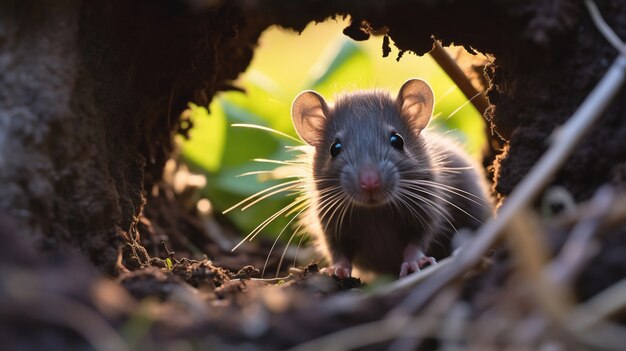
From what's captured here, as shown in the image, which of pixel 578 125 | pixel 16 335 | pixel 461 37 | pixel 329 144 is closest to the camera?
pixel 16 335

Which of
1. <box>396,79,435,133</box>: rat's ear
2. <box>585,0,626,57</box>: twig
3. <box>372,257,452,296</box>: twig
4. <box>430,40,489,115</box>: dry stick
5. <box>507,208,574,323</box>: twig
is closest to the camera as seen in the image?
<box>507,208,574,323</box>: twig

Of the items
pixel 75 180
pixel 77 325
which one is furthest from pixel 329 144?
pixel 77 325

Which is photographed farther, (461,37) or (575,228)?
(461,37)

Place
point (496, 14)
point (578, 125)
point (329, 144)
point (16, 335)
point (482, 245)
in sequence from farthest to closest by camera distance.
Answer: point (329, 144) → point (496, 14) → point (578, 125) → point (482, 245) → point (16, 335)

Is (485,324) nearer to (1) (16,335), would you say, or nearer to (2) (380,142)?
(1) (16,335)

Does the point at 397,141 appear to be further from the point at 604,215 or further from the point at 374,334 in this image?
the point at 374,334

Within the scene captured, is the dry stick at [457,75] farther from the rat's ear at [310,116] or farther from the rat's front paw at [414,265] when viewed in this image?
the rat's front paw at [414,265]

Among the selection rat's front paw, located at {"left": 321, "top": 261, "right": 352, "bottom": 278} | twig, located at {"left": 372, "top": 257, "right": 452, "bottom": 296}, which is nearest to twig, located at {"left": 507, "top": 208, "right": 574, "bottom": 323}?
twig, located at {"left": 372, "top": 257, "right": 452, "bottom": 296}

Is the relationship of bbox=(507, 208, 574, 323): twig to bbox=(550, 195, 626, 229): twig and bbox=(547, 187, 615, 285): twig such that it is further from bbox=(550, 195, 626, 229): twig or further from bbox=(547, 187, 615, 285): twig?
bbox=(550, 195, 626, 229): twig
